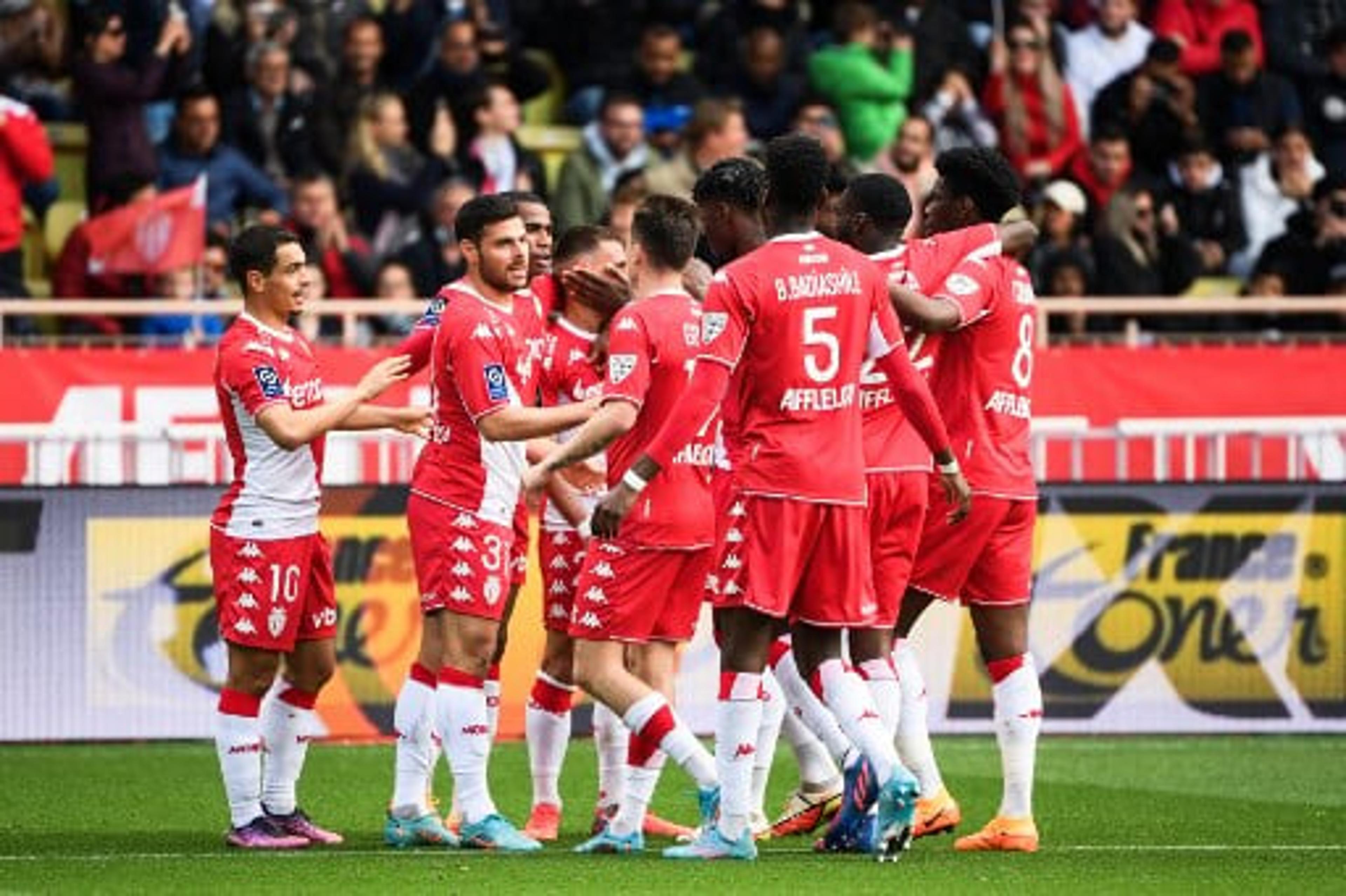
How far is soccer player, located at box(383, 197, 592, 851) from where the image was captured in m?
13.1

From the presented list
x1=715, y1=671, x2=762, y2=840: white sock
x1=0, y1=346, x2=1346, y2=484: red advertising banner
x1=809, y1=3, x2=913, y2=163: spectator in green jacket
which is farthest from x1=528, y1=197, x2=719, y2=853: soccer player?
x1=809, y1=3, x2=913, y2=163: spectator in green jacket

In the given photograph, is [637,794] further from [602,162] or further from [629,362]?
[602,162]

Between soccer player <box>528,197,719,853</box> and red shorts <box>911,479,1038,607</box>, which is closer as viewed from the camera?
soccer player <box>528,197,719,853</box>

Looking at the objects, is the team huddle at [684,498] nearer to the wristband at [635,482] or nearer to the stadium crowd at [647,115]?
the wristband at [635,482]

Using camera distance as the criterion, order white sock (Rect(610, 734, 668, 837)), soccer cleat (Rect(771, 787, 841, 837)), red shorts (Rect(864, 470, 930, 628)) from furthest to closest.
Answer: soccer cleat (Rect(771, 787, 841, 837)) → red shorts (Rect(864, 470, 930, 628)) → white sock (Rect(610, 734, 668, 837))

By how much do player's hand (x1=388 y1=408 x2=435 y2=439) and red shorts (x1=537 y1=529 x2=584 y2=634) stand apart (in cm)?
87

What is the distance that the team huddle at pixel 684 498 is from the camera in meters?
12.5

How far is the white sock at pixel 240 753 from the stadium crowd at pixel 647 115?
24.9ft

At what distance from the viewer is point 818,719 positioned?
13.1 meters

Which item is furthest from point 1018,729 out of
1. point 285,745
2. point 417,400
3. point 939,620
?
point 417,400

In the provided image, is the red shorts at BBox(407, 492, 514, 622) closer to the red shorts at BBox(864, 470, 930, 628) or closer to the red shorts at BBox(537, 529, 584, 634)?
the red shorts at BBox(537, 529, 584, 634)

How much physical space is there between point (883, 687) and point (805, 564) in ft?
2.64

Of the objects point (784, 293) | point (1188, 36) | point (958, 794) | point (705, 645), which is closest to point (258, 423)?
point (784, 293)

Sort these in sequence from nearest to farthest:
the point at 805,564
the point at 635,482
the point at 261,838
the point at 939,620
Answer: the point at 635,482 → the point at 805,564 → the point at 261,838 → the point at 939,620
